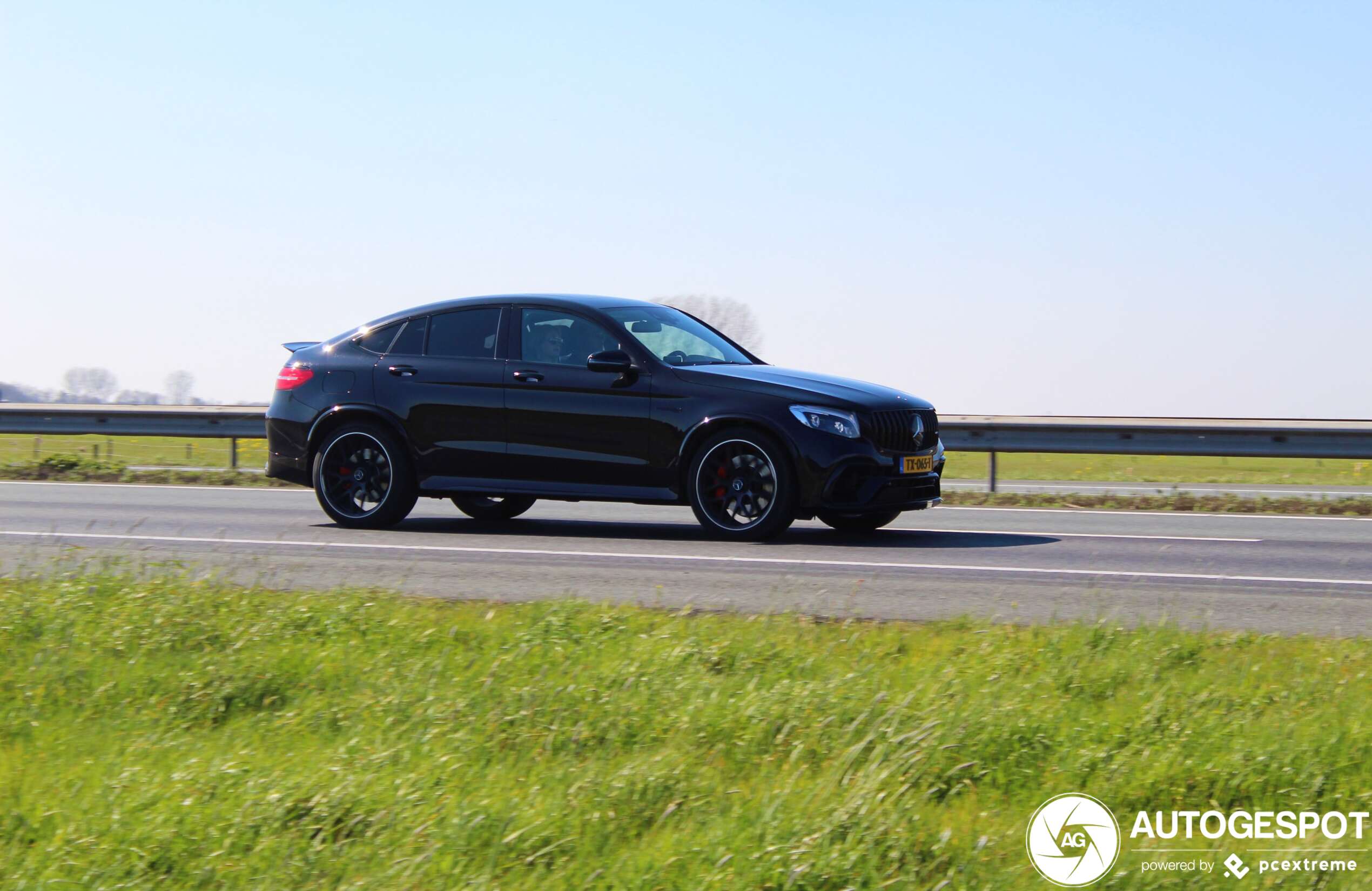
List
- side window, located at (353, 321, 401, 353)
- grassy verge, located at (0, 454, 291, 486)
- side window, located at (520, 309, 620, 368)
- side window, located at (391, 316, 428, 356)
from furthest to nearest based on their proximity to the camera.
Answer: grassy verge, located at (0, 454, 291, 486) < side window, located at (353, 321, 401, 353) < side window, located at (391, 316, 428, 356) < side window, located at (520, 309, 620, 368)

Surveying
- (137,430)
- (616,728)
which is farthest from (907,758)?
(137,430)

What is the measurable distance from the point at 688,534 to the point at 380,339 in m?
2.90

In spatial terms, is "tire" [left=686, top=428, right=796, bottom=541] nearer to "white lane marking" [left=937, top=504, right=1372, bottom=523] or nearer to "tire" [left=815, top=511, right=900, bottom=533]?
"tire" [left=815, top=511, right=900, bottom=533]

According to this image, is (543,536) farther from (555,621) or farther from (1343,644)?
(1343,644)

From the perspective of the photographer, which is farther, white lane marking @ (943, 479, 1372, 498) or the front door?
white lane marking @ (943, 479, 1372, 498)

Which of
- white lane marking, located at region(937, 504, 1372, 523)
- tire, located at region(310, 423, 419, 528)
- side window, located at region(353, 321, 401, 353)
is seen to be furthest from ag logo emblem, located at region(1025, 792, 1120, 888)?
white lane marking, located at region(937, 504, 1372, 523)

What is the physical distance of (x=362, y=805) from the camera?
3.93 meters

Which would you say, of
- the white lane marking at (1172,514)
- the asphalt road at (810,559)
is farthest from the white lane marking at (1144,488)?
the asphalt road at (810,559)

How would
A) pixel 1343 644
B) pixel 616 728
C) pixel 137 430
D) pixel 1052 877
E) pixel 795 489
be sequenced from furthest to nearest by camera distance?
pixel 137 430, pixel 795 489, pixel 1343 644, pixel 616 728, pixel 1052 877

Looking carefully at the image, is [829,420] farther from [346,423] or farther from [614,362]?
[346,423]

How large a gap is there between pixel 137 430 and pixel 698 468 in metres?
11.5

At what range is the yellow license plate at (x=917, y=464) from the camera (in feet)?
32.6

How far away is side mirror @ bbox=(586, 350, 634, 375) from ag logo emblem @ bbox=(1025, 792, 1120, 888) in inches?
254

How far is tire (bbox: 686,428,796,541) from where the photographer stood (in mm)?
9750
